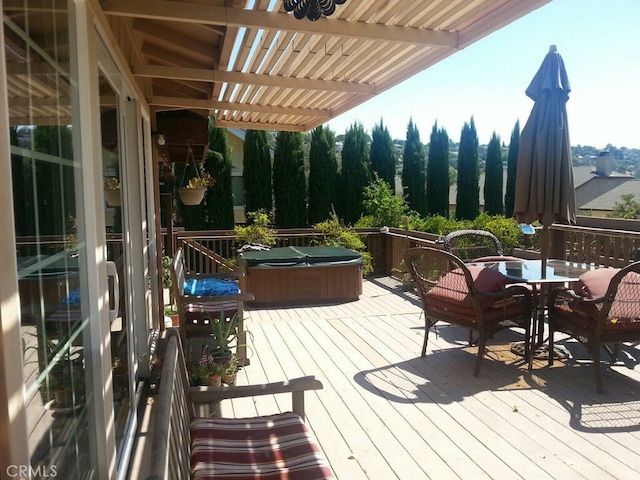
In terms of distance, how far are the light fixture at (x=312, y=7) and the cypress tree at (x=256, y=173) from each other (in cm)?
1333

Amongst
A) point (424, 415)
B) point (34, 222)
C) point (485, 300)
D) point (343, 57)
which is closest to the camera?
point (34, 222)

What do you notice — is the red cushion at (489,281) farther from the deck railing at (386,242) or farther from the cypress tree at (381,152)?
the cypress tree at (381,152)

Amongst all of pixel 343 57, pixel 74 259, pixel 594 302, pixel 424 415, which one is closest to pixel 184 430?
pixel 74 259

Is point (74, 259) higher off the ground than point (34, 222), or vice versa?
point (34, 222)

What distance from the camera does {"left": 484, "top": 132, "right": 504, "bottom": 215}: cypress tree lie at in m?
21.3

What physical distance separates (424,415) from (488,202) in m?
19.5

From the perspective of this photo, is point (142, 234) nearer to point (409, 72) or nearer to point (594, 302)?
point (409, 72)

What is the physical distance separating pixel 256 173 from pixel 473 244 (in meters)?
9.30

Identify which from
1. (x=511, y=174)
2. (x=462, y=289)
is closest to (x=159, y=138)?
(x=462, y=289)

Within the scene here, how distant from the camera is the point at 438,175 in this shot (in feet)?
64.3

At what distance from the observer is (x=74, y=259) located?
5.09 ft

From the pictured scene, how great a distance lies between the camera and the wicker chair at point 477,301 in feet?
13.0

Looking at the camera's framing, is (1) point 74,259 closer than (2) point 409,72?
Yes

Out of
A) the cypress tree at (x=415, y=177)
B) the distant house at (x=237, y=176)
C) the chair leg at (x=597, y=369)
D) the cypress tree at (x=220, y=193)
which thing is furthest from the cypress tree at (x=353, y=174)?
the chair leg at (x=597, y=369)
